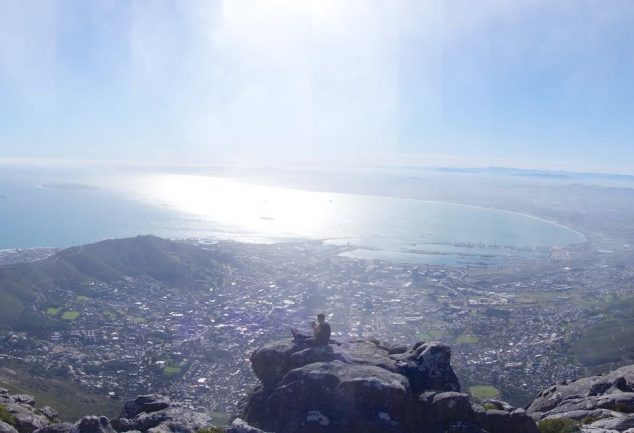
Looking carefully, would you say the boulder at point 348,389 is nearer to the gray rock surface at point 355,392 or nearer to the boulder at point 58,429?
the gray rock surface at point 355,392

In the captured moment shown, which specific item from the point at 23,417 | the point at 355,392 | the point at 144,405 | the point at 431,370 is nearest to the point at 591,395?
the point at 431,370

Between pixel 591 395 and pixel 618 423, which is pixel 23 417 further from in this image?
pixel 591 395

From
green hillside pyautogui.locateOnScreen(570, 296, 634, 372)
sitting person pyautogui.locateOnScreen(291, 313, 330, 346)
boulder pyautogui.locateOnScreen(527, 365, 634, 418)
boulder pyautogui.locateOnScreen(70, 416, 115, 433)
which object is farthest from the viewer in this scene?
green hillside pyautogui.locateOnScreen(570, 296, 634, 372)

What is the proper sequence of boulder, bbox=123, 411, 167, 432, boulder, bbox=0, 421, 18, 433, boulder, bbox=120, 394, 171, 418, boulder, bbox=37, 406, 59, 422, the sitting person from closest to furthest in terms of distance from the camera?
boulder, bbox=0, 421, 18, 433 → boulder, bbox=123, 411, 167, 432 → boulder, bbox=120, 394, 171, 418 → the sitting person → boulder, bbox=37, 406, 59, 422

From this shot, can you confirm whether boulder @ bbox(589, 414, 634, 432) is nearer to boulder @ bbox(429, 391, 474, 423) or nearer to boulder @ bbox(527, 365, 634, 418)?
boulder @ bbox(527, 365, 634, 418)

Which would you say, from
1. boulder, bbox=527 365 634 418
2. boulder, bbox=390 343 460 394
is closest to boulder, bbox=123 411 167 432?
boulder, bbox=390 343 460 394

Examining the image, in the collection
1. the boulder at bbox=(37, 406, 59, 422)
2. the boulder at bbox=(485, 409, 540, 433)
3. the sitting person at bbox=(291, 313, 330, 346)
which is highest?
the sitting person at bbox=(291, 313, 330, 346)
